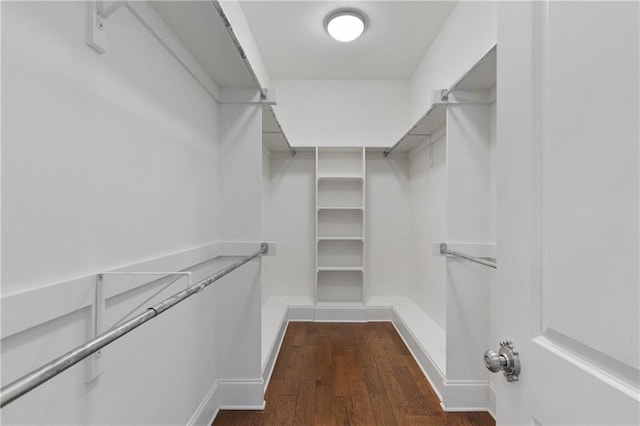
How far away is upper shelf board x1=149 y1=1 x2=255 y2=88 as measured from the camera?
1.13 m

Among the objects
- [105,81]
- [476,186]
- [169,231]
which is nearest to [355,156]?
[476,186]

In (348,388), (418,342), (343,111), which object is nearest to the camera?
(348,388)

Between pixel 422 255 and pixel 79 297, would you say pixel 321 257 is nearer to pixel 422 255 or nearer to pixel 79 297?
pixel 422 255

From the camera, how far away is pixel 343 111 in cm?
346

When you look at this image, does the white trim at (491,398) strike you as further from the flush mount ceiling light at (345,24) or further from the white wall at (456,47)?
the flush mount ceiling light at (345,24)

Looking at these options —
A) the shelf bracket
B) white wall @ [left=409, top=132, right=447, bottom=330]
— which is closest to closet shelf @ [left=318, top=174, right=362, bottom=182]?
white wall @ [left=409, top=132, right=447, bottom=330]

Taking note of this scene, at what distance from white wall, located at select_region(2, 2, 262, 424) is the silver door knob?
3.25 feet

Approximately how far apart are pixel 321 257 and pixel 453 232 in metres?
1.84

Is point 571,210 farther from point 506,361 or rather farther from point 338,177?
point 338,177

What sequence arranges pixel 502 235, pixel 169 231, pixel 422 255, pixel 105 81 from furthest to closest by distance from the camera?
pixel 422 255 → pixel 169 231 → pixel 105 81 → pixel 502 235

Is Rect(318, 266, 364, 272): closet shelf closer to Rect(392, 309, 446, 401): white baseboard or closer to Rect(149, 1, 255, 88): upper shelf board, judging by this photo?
Rect(392, 309, 446, 401): white baseboard

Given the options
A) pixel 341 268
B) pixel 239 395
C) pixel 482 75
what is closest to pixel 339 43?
pixel 482 75

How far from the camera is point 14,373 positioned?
62cm

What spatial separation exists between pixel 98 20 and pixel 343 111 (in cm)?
282
